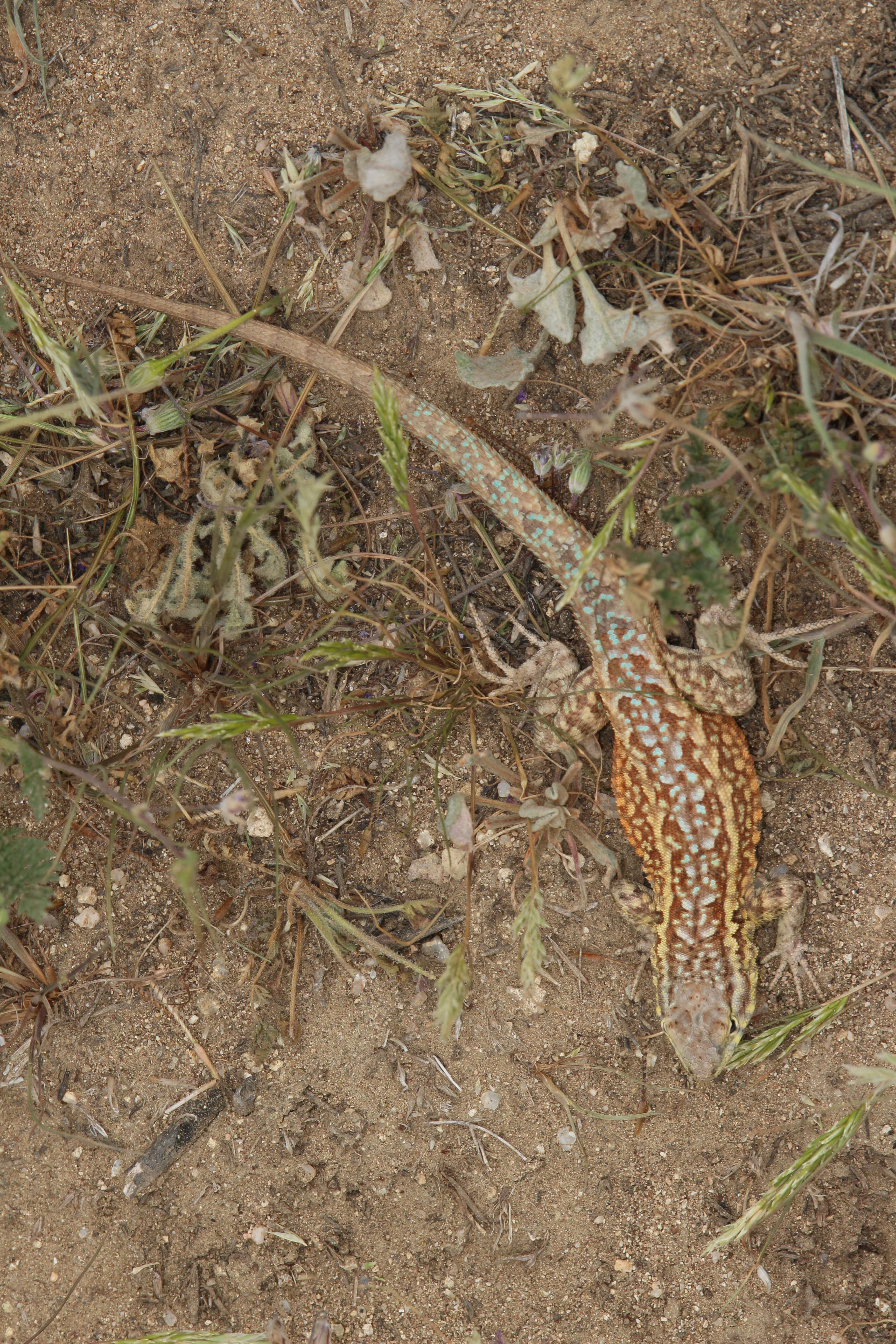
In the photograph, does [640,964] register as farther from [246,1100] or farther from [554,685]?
[246,1100]

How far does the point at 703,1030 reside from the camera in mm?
3551

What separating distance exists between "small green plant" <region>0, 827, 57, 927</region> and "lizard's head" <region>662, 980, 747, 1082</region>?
240 cm

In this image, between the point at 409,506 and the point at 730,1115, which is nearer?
the point at 409,506

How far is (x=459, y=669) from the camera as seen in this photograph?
11.7 feet

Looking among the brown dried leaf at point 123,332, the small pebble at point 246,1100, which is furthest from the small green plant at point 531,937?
the brown dried leaf at point 123,332

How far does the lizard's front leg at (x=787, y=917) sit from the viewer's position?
11.9ft

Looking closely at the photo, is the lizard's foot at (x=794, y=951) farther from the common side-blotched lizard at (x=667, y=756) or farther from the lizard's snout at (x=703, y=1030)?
the lizard's snout at (x=703, y=1030)

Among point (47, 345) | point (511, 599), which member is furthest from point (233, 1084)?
point (47, 345)

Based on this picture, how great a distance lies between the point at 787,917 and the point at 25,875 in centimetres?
287

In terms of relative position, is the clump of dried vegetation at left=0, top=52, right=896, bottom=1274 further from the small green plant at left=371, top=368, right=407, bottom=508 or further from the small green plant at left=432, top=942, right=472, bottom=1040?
the small green plant at left=371, top=368, right=407, bottom=508

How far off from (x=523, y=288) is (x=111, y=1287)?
14.5 feet

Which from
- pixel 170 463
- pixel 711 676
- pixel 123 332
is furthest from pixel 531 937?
pixel 123 332

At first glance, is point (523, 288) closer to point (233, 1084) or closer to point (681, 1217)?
point (233, 1084)

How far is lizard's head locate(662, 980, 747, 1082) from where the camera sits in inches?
140
